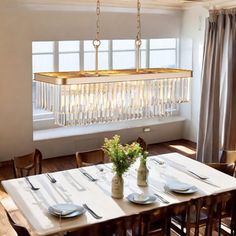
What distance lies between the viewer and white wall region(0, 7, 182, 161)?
685cm

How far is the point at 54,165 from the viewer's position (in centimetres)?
716

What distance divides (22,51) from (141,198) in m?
4.04

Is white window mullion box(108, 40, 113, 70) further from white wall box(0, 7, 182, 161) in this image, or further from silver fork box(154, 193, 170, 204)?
silver fork box(154, 193, 170, 204)

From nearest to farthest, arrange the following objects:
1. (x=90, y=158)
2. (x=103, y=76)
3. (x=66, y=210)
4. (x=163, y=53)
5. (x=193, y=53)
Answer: (x=66, y=210) → (x=103, y=76) → (x=90, y=158) → (x=193, y=53) → (x=163, y=53)

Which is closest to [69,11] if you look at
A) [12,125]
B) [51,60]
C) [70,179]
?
[51,60]

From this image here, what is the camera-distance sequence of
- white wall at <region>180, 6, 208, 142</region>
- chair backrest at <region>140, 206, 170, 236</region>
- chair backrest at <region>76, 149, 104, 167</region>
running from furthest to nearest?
white wall at <region>180, 6, 208, 142</region> < chair backrest at <region>76, 149, 104, 167</region> < chair backrest at <region>140, 206, 170, 236</region>

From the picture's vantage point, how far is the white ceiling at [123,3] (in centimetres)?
684

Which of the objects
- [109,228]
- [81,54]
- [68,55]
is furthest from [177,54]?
[109,228]

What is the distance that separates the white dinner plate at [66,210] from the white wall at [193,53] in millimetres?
5054

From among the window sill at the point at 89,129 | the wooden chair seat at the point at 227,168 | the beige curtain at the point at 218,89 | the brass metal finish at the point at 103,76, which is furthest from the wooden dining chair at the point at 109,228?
the window sill at the point at 89,129

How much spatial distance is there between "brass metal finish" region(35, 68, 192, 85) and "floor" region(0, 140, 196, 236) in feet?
6.30

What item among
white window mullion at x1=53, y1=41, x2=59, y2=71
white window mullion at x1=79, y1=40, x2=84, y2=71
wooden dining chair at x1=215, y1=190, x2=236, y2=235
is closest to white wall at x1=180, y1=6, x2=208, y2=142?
white window mullion at x1=79, y1=40, x2=84, y2=71

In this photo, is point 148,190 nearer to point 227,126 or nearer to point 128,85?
point 128,85

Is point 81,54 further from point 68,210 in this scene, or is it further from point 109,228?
point 109,228
